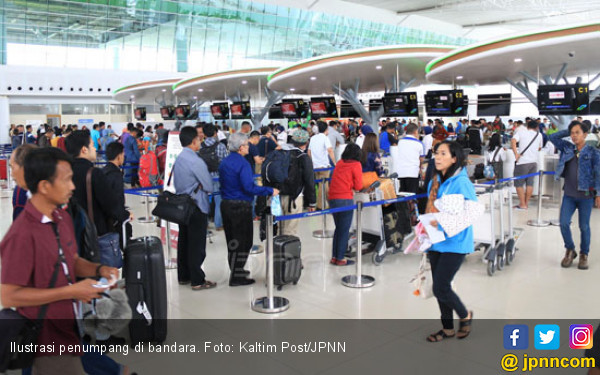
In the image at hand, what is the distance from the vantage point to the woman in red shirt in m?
6.61

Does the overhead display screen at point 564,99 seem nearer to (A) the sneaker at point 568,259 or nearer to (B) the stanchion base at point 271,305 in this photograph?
(A) the sneaker at point 568,259

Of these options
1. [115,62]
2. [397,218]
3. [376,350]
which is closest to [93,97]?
[115,62]

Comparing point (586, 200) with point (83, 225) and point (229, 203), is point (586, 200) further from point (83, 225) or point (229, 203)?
point (83, 225)

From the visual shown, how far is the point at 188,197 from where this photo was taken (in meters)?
5.48

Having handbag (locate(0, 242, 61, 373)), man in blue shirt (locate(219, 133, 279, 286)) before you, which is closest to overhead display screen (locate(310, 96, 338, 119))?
→ man in blue shirt (locate(219, 133, 279, 286))

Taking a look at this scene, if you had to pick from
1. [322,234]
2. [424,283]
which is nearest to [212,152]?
[322,234]

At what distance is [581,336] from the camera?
431 cm

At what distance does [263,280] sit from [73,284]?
4.08 metres

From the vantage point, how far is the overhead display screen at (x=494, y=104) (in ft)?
46.6

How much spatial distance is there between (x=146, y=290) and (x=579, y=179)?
4.96 m

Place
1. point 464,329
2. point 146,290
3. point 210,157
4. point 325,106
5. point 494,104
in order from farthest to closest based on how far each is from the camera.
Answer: point 325,106 → point 494,104 → point 210,157 → point 464,329 → point 146,290

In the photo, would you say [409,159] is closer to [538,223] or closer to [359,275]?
[538,223]

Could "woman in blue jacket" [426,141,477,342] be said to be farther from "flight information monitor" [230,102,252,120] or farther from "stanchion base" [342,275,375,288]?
"flight information monitor" [230,102,252,120]

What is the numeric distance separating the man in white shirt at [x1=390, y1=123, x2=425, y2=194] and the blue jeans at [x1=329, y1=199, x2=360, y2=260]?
2717 mm
